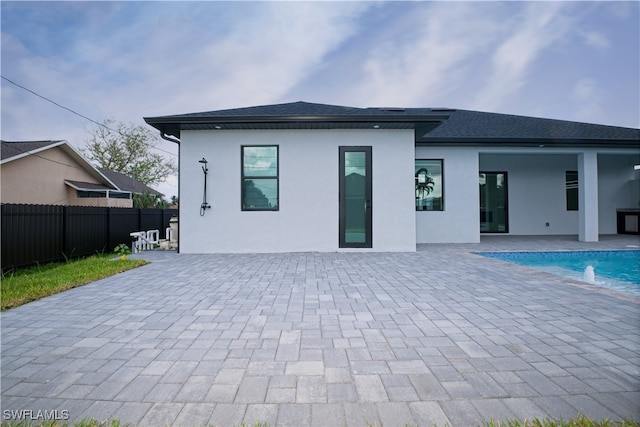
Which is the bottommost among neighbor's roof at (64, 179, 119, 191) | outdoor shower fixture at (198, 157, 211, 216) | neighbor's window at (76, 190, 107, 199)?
outdoor shower fixture at (198, 157, 211, 216)

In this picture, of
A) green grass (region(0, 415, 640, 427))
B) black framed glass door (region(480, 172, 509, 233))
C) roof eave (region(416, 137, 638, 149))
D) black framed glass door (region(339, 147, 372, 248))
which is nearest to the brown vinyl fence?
green grass (region(0, 415, 640, 427))

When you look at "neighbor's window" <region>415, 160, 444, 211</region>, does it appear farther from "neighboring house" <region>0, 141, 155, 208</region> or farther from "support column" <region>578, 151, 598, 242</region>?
"neighboring house" <region>0, 141, 155, 208</region>

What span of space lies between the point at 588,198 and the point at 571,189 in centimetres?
248

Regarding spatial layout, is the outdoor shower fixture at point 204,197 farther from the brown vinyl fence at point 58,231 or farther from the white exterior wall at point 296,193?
the brown vinyl fence at point 58,231

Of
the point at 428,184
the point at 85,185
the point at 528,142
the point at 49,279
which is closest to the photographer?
the point at 49,279

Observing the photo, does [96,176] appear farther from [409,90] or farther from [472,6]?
[472,6]

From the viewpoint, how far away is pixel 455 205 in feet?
29.1

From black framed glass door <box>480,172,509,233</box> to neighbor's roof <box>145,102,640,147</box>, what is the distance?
1773mm

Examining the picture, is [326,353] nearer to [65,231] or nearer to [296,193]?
[296,193]

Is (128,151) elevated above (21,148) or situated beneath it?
elevated above

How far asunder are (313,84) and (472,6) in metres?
8.11

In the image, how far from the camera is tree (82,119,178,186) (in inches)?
886

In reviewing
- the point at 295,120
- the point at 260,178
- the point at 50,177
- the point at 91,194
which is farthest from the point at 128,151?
the point at 295,120

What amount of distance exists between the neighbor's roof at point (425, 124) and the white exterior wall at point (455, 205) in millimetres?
387
